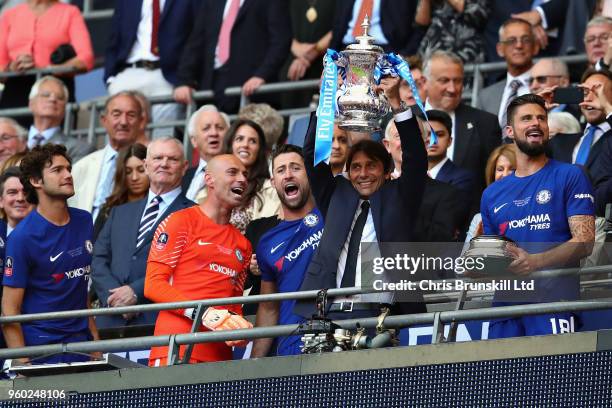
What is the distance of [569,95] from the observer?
42.4 ft

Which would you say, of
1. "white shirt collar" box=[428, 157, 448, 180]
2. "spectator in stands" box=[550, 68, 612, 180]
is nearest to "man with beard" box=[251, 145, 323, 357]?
"white shirt collar" box=[428, 157, 448, 180]

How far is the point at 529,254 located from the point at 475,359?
711mm

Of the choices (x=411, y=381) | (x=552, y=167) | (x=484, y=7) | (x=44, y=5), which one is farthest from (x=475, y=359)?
(x=44, y=5)

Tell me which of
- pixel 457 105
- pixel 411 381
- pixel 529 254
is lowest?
pixel 411 381

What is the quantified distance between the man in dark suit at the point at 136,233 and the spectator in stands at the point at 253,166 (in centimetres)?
41

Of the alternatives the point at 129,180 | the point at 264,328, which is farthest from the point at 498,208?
the point at 129,180

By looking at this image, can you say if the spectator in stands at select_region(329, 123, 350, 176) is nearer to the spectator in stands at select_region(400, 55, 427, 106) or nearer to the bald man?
the spectator in stands at select_region(400, 55, 427, 106)

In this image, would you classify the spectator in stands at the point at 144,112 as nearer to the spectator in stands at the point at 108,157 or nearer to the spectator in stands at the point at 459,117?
the spectator in stands at the point at 108,157

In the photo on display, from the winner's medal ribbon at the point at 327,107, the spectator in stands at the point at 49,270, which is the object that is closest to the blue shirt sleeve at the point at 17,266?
the spectator in stands at the point at 49,270

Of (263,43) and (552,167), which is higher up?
(263,43)

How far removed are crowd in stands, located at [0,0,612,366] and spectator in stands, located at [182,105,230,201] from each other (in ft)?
0.05

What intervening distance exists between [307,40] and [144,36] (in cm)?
170

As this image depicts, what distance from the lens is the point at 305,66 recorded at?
16.7 m

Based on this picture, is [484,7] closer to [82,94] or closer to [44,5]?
[44,5]
